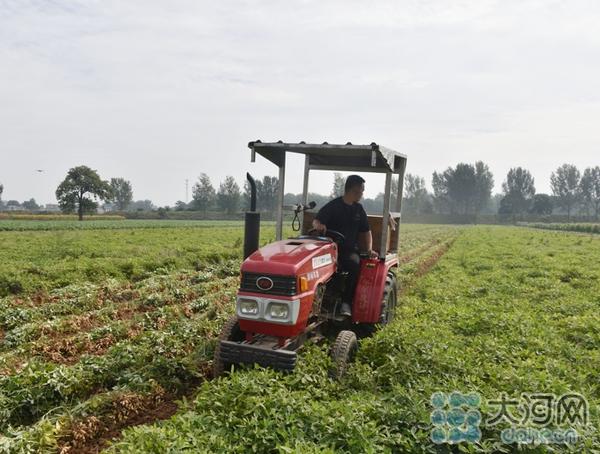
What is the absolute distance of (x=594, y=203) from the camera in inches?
4254

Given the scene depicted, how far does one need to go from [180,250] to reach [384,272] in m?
11.8

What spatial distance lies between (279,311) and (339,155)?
2.85 metres

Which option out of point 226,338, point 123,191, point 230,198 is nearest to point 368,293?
point 226,338

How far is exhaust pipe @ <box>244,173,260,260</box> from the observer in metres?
4.71

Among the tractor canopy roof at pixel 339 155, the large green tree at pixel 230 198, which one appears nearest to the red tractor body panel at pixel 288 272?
the tractor canopy roof at pixel 339 155

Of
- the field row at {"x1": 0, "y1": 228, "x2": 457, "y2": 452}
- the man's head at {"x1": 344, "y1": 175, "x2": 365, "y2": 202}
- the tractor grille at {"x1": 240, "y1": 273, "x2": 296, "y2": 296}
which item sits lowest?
the field row at {"x1": 0, "y1": 228, "x2": 457, "y2": 452}

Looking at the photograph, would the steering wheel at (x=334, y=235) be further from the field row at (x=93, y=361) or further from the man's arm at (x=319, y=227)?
the field row at (x=93, y=361)

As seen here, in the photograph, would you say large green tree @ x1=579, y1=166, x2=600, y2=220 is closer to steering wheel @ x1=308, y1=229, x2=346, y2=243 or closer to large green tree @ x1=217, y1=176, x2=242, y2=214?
large green tree @ x1=217, y1=176, x2=242, y2=214

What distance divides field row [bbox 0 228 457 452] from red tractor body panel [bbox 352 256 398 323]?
1967 millimetres

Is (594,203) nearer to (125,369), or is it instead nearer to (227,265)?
(227,265)

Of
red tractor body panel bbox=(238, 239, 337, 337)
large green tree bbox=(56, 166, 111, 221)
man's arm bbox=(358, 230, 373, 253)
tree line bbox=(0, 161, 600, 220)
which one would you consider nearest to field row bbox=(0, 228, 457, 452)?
red tractor body panel bbox=(238, 239, 337, 337)

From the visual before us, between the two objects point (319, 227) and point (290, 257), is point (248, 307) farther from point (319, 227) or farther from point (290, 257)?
point (319, 227)

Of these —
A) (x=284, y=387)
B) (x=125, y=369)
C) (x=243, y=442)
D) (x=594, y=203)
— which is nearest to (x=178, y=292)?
(x=125, y=369)

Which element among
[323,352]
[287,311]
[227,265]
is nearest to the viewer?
[287,311]
